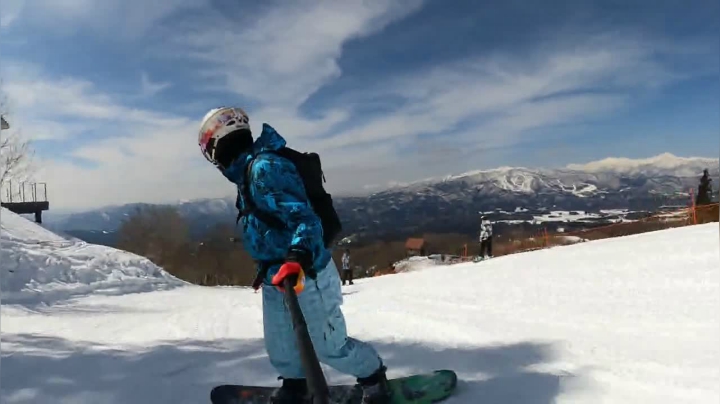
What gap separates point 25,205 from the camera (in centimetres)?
2431

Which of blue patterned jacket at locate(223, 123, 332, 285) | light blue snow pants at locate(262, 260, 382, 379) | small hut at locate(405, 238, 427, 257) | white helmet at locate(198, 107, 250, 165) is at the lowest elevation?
small hut at locate(405, 238, 427, 257)

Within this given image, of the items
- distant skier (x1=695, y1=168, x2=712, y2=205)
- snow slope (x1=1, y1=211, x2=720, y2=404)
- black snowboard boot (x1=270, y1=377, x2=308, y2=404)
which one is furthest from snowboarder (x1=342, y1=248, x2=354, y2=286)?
distant skier (x1=695, y1=168, x2=712, y2=205)

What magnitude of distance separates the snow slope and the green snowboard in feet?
0.35

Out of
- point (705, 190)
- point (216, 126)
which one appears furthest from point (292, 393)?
point (705, 190)

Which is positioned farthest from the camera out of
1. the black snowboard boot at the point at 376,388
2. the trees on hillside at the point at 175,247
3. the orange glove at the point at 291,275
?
the trees on hillside at the point at 175,247

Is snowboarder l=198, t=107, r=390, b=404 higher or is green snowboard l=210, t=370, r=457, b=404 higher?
snowboarder l=198, t=107, r=390, b=404

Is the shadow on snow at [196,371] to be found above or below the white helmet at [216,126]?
below

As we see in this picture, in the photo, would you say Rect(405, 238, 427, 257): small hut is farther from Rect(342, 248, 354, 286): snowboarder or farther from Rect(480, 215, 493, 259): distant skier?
Rect(342, 248, 354, 286): snowboarder

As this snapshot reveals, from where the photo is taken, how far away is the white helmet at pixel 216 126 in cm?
257

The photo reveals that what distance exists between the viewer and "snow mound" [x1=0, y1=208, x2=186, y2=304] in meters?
10.8

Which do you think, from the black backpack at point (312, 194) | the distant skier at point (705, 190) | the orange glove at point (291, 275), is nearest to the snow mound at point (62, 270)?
the black backpack at point (312, 194)

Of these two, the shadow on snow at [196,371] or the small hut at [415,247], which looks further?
the small hut at [415,247]

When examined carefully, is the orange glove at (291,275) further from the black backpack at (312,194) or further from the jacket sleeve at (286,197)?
the black backpack at (312,194)

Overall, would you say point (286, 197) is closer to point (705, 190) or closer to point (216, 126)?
point (216, 126)
